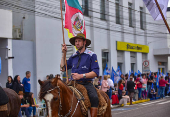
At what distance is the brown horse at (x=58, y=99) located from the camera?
444 centimetres

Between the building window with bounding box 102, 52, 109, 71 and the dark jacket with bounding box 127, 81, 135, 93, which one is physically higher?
the building window with bounding box 102, 52, 109, 71

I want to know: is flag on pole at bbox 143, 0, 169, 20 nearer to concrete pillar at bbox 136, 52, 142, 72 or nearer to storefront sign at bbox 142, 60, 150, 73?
storefront sign at bbox 142, 60, 150, 73

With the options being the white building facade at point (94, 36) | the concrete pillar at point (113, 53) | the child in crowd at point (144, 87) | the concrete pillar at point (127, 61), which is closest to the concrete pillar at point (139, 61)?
the white building facade at point (94, 36)

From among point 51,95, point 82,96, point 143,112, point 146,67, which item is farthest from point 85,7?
point 51,95

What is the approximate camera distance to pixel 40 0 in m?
18.7

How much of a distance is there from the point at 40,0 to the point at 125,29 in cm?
1180

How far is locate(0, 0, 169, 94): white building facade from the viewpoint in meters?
17.9

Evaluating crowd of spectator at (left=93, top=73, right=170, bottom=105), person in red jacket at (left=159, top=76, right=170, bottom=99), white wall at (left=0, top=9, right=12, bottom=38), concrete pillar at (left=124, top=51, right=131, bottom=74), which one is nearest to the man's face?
white wall at (left=0, top=9, right=12, bottom=38)

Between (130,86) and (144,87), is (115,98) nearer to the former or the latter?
(130,86)

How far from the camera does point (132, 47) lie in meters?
28.5

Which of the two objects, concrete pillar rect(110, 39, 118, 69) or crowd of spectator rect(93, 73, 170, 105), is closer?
crowd of spectator rect(93, 73, 170, 105)

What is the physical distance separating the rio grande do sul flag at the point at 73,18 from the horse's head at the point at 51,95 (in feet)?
10.1

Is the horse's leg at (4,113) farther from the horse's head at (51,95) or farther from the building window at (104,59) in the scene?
the building window at (104,59)

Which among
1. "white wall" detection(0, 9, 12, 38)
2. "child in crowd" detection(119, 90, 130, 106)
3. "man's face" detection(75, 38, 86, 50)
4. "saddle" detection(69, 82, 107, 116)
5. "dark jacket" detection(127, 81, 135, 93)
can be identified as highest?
"white wall" detection(0, 9, 12, 38)
